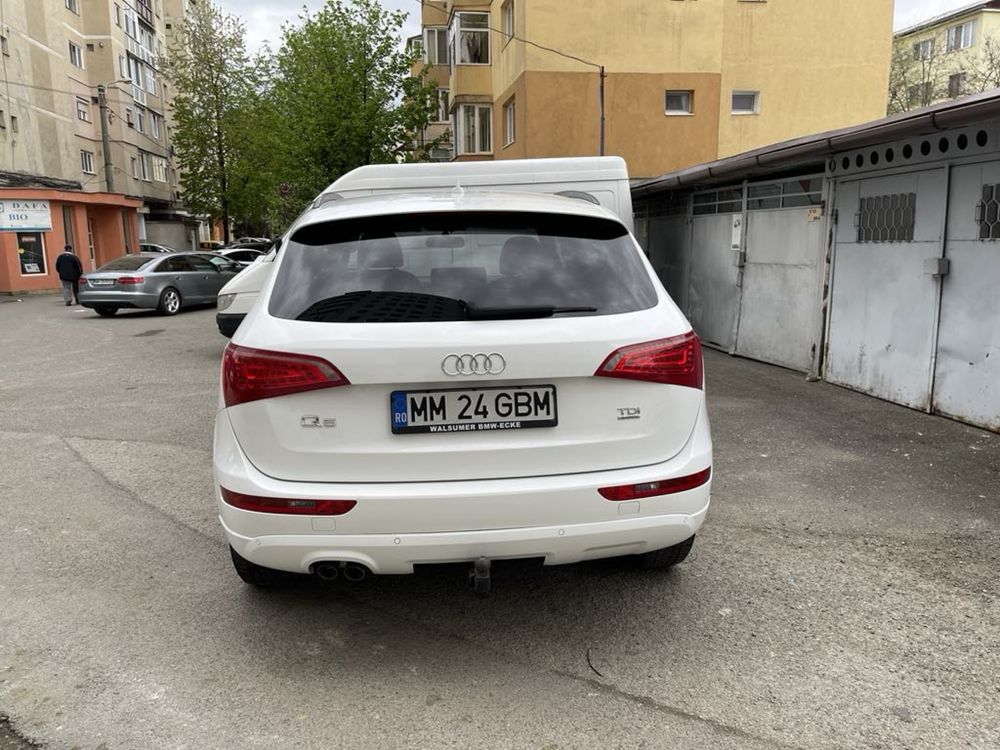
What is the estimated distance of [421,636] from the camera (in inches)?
134

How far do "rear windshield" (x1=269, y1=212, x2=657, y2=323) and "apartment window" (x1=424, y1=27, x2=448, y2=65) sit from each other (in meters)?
35.4

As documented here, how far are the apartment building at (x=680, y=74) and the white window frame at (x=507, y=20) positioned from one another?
0.18 ft

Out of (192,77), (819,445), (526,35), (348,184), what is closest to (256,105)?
(192,77)

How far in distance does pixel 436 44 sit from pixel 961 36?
42717 millimetres

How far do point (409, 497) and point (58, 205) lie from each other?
32576 mm

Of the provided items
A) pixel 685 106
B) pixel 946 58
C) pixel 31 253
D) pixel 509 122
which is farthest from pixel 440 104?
pixel 946 58

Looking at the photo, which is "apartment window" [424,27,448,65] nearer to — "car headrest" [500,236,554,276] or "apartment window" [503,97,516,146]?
"apartment window" [503,97,516,146]

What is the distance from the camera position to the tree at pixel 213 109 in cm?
4075

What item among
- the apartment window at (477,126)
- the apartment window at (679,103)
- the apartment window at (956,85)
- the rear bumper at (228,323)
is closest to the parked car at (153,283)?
the rear bumper at (228,323)

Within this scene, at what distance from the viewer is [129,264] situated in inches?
766

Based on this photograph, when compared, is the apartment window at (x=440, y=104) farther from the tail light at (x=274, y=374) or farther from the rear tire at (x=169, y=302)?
the tail light at (x=274, y=374)

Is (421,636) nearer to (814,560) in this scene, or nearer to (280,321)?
(280,321)

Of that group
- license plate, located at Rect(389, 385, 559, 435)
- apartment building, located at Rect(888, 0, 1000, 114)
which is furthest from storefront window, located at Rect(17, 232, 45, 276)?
apartment building, located at Rect(888, 0, 1000, 114)

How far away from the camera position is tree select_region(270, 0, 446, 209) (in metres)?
27.4
